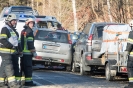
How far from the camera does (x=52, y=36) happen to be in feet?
65.0

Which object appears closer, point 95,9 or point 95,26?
point 95,26

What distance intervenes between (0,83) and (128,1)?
85.7 feet

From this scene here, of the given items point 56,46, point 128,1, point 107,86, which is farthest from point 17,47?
point 128,1

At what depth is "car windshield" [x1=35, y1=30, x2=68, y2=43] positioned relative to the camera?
64.4 feet

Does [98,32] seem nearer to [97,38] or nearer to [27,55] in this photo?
[97,38]

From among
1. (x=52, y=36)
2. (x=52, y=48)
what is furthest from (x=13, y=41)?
(x=52, y=36)

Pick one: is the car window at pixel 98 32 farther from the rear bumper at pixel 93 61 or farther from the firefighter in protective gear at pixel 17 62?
the firefighter in protective gear at pixel 17 62

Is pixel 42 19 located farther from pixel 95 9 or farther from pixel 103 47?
pixel 95 9

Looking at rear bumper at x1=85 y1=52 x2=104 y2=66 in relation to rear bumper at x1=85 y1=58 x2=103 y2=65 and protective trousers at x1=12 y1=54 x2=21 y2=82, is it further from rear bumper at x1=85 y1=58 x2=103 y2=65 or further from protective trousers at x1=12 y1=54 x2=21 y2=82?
protective trousers at x1=12 y1=54 x2=21 y2=82

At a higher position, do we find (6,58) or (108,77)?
(6,58)

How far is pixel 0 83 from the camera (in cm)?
1228

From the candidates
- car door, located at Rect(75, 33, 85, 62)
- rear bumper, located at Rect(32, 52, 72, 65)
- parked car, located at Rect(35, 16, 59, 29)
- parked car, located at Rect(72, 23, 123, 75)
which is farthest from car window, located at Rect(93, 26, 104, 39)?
parked car, located at Rect(35, 16, 59, 29)

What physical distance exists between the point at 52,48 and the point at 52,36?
50 centimetres

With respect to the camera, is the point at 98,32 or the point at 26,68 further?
the point at 98,32
